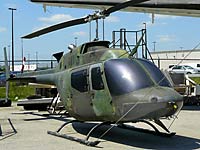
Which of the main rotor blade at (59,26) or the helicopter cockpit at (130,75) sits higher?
the main rotor blade at (59,26)

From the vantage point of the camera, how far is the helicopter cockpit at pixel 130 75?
9016 mm

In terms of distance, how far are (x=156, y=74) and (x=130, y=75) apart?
615 millimetres

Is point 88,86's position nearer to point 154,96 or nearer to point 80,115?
point 80,115

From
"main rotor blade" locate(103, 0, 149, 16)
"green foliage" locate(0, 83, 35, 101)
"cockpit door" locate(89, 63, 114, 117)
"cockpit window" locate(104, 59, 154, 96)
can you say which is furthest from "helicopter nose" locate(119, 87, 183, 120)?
"green foliage" locate(0, 83, 35, 101)

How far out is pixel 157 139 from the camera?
33.7 ft

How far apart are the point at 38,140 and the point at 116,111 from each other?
233cm

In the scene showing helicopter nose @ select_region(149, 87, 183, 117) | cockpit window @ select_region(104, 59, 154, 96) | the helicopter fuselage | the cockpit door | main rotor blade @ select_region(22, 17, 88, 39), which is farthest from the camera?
main rotor blade @ select_region(22, 17, 88, 39)

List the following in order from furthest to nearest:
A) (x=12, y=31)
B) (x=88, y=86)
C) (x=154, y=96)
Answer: (x=12, y=31)
(x=88, y=86)
(x=154, y=96)

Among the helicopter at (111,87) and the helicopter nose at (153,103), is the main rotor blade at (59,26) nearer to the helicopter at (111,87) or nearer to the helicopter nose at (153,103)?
the helicopter at (111,87)

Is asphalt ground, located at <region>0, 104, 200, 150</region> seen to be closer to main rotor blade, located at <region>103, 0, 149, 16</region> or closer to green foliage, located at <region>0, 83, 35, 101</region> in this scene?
main rotor blade, located at <region>103, 0, 149, 16</region>

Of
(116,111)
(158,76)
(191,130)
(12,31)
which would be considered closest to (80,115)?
(116,111)

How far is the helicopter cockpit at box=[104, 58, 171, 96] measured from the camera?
355 inches

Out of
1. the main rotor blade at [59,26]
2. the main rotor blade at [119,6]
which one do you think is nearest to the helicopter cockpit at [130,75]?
the main rotor blade at [119,6]

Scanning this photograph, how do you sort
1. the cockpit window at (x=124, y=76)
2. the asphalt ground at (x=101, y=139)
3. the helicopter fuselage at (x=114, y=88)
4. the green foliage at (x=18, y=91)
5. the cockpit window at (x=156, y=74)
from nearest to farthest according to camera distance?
1. the helicopter fuselage at (x=114, y=88)
2. the cockpit window at (x=124, y=76)
3. the cockpit window at (x=156, y=74)
4. the asphalt ground at (x=101, y=139)
5. the green foliage at (x=18, y=91)
